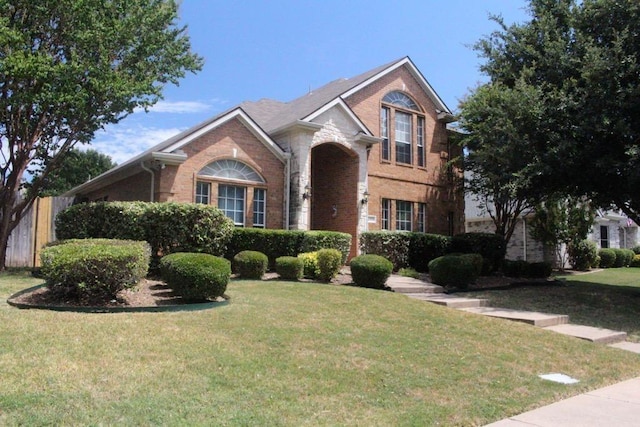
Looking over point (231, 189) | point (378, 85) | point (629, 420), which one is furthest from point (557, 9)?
point (629, 420)

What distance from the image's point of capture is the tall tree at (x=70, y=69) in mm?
12266

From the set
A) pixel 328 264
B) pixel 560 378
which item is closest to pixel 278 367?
pixel 560 378

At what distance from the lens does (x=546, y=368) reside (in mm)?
7523

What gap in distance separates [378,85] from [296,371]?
1755cm

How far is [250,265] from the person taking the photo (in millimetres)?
13469

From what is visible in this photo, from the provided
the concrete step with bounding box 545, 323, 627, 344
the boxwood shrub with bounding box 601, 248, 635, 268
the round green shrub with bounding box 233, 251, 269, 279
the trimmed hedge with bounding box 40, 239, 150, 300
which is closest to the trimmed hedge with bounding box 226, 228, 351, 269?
the round green shrub with bounding box 233, 251, 269, 279

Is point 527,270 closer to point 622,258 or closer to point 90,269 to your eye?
point 622,258

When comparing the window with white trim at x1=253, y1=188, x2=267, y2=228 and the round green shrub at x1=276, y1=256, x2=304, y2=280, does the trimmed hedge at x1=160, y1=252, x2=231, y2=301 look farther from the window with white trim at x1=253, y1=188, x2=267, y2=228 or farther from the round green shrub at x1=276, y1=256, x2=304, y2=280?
the window with white trim at x1=253, y1=188, x2=267, y2=228

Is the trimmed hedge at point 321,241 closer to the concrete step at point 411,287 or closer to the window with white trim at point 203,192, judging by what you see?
the concrete step at point 411,287

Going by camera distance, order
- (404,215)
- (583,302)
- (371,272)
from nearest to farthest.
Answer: (371,272)
(583,302)
(404,215)

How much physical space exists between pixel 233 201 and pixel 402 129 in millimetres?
8985

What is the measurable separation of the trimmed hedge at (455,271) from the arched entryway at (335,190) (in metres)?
5.11

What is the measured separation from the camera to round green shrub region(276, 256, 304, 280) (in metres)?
13.7

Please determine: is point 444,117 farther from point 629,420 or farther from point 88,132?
point 629,420
